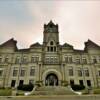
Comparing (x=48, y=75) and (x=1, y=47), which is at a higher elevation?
(x=1, y=47)

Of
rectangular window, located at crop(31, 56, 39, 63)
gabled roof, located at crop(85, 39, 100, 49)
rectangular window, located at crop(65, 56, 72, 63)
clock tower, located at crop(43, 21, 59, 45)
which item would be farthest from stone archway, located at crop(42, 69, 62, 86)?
gabled roof, located at crop(85, 39, 100, 49)

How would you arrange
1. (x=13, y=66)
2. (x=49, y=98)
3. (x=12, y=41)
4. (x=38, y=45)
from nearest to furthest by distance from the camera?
(x=49, y=98) < (x=13, y=66) < (x=38, y=45) < (x=12, y=41)

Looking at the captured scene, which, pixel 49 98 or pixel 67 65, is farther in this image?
pixel 67 65

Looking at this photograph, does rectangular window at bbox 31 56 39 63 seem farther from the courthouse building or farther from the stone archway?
the stone archway

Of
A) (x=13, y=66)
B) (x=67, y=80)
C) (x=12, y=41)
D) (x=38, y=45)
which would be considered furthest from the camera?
(x=12, y=41)

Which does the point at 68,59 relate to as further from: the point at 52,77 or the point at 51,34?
the point at 51,34

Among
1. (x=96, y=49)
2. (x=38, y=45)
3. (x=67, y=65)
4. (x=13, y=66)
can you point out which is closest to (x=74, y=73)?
(x=67, y=65)

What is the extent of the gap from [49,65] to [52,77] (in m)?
4.17

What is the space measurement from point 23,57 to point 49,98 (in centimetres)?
3726

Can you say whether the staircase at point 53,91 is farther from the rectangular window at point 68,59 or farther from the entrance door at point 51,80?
the rectangular window at point 68,59

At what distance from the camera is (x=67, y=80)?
33.8 metres

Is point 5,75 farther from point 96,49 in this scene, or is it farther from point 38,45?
point 96,49

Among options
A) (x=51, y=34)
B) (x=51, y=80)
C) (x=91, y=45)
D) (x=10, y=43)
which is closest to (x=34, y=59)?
(x=51, y=80)

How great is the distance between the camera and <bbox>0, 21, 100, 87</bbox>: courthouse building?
34344mm
